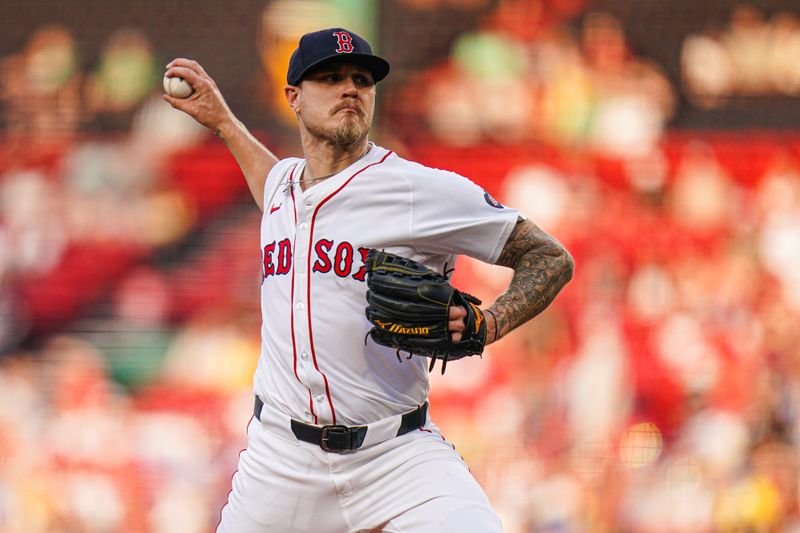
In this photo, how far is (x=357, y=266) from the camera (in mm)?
3059

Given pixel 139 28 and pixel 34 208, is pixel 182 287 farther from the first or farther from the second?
pixel 139 28

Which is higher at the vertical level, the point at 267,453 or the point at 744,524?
the point at 267,453

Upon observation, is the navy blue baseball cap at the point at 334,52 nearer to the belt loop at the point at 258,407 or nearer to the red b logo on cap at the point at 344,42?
the red b logo on cap at the point at 344,42

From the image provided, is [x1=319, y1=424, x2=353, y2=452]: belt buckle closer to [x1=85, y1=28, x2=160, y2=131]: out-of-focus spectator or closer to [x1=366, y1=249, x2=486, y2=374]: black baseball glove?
[x1=366, y1=249, x2=486, y2=374]: black baseball glove

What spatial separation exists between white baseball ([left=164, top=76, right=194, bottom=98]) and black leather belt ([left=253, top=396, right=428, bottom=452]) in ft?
3.95

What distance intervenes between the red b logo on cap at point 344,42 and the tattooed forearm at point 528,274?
2.19 ft

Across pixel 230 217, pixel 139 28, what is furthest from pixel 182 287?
pixel 139 28

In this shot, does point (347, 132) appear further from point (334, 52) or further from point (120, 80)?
point (120, 80)

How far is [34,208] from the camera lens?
653cm

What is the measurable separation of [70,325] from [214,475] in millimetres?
1188

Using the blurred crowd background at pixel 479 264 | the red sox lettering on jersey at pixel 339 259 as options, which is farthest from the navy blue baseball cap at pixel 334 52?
the blurred crowd background at pixel 479 264

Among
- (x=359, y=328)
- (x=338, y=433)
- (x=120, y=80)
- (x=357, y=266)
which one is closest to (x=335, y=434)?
(x=338, y=433)

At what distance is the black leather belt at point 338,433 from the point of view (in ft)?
9.91

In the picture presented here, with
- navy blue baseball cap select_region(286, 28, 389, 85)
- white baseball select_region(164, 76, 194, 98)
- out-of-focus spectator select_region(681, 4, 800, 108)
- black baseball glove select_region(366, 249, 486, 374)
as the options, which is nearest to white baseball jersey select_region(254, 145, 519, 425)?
black baseball glove select_region(366, 249, 486, 374)
